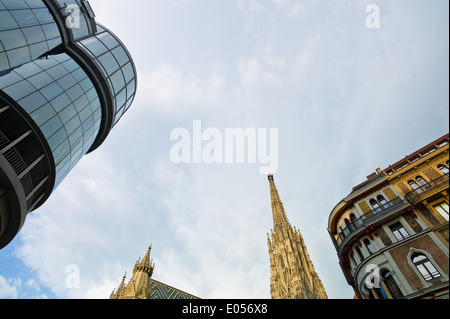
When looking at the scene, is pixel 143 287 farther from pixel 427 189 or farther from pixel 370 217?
pixel 427 189

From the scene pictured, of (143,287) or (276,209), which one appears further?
(276,209)

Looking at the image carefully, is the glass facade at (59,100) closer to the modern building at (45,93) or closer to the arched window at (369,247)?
the modern building at (45,93)

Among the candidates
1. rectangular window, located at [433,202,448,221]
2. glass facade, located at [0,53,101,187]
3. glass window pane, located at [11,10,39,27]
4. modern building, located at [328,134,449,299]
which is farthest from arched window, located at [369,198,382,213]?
glass window pane, located at [11,10,39,27]

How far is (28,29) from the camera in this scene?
656 inches

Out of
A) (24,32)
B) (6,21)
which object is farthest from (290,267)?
(6,21)

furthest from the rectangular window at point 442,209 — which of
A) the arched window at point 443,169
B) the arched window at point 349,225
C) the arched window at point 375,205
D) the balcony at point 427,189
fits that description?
the arched window at point 349,225

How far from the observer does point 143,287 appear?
143 feet

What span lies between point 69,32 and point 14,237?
17.0 meters

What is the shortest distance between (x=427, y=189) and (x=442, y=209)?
129cm
